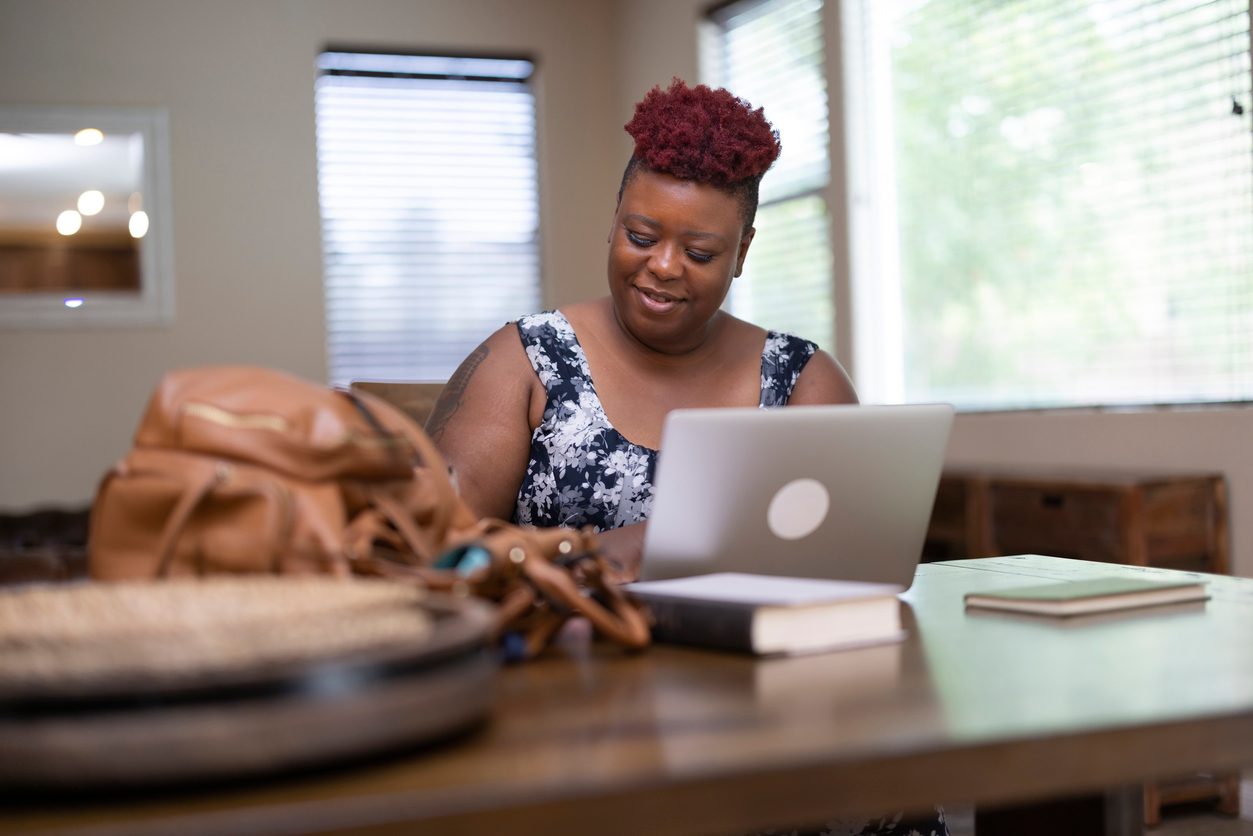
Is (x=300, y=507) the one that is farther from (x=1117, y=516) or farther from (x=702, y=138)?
(x=1117, y=516)

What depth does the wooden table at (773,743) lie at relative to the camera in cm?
63

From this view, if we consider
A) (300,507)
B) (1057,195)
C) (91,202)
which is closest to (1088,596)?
(300,507)

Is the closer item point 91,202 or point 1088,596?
point 1088,596

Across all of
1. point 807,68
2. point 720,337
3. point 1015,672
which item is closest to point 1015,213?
point 807,68

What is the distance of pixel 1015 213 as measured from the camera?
12.8 feet

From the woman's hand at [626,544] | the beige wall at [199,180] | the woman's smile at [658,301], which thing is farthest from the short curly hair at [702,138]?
the beige wall at [199,180]

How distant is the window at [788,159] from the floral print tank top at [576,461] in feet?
9.67

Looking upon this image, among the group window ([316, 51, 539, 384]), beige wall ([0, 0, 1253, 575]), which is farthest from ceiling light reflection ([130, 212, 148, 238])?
window ([316, 51, 539, 384])

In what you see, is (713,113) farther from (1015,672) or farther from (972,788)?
(972,788)

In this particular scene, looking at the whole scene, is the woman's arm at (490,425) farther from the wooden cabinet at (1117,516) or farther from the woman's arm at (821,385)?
the wooden cabinet at (1117,516)

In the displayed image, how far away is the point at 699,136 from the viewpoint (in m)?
1.81

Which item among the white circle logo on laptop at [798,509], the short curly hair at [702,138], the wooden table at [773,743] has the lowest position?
the wooden table at [773,743]

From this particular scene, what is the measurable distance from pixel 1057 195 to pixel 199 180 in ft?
11.4

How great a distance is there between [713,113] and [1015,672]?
110 centimetres
